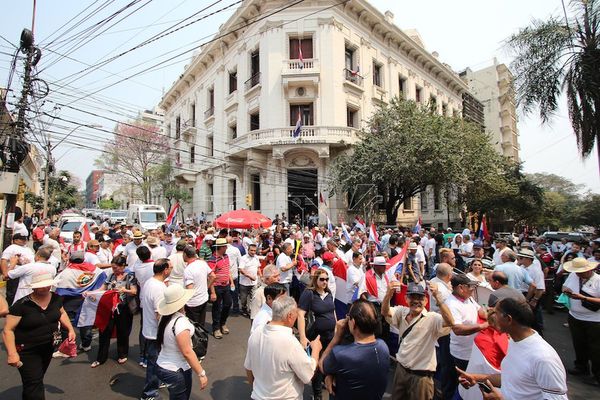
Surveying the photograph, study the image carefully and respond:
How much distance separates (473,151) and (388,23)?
11.7 meters

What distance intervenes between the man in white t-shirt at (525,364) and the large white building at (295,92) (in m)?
18.0

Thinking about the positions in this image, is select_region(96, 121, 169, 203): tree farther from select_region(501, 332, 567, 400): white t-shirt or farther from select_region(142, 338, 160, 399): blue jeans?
select_region(501, 332, 567, 400): white t-shirt

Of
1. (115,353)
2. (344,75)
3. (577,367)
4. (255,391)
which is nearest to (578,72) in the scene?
(577,367)

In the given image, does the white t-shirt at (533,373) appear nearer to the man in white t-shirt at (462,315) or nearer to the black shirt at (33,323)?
the man in white t-shirt at (462,315)

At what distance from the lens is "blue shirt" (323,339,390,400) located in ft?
7.82

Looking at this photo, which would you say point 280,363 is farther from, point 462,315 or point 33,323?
point 33,323

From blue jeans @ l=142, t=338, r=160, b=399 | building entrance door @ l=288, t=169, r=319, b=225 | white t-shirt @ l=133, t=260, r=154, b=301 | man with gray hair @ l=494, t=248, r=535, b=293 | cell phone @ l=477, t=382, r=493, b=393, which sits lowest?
blue jeans @ l=142, t=338, r=160, b=399

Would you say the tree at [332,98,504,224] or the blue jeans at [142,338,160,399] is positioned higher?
the tree at [332,98,504,224]

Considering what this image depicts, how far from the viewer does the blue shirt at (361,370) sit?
93.8 inches

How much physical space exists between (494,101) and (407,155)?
140 ft

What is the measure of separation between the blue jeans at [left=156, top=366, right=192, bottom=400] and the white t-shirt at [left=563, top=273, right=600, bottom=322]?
507cm

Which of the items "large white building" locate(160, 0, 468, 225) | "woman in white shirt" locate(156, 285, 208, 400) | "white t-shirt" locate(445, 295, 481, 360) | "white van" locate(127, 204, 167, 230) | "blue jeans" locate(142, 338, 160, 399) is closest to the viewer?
"woman in white shirt" locate(156, 285, 208, 400)

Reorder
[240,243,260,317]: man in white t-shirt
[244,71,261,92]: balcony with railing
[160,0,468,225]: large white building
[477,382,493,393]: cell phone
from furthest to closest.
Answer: [244,71,261,92]: balcony with railing
[160,0,468,225]: large white building
[240,243,260,317]: man in white t-shirt
[477,382,493,393]: cell phone

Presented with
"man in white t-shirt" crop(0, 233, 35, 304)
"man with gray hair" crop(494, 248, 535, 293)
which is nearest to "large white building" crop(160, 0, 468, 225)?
"man with gray hair" crop(494, 248, 535, 293)
